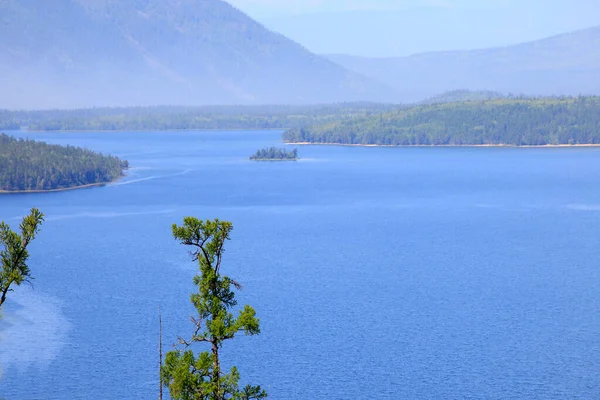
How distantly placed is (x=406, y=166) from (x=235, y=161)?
56.9ft

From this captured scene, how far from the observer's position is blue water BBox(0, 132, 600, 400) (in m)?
30.0

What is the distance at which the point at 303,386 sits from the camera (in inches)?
1147

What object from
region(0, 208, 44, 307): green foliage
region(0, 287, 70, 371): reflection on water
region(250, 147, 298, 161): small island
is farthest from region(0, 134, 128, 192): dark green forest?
region(0, 208, 44, 307): green foliage

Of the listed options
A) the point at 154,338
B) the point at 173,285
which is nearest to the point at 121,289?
the point at 173,285

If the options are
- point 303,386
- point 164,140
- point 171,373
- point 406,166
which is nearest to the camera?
point 171,373

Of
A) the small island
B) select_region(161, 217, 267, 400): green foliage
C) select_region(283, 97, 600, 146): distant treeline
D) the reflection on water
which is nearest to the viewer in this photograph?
select_region(161, 217, 267, 400): green foliage

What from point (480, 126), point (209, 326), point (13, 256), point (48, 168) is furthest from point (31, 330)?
point (480, 126)

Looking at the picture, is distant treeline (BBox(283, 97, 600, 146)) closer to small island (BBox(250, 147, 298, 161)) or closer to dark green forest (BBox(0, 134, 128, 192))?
small island (BBox(250, 147, 298, 161))

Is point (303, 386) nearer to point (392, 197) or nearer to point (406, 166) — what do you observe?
point (392, 197)

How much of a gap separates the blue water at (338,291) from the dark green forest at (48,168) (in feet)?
12.2

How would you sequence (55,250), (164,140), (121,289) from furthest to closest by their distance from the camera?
(164,140) < (55,250) < (121,289)

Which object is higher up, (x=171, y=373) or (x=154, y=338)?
(x=171, y=373)

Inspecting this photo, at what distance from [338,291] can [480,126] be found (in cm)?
10317

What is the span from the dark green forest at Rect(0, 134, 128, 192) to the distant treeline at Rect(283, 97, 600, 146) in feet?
190
